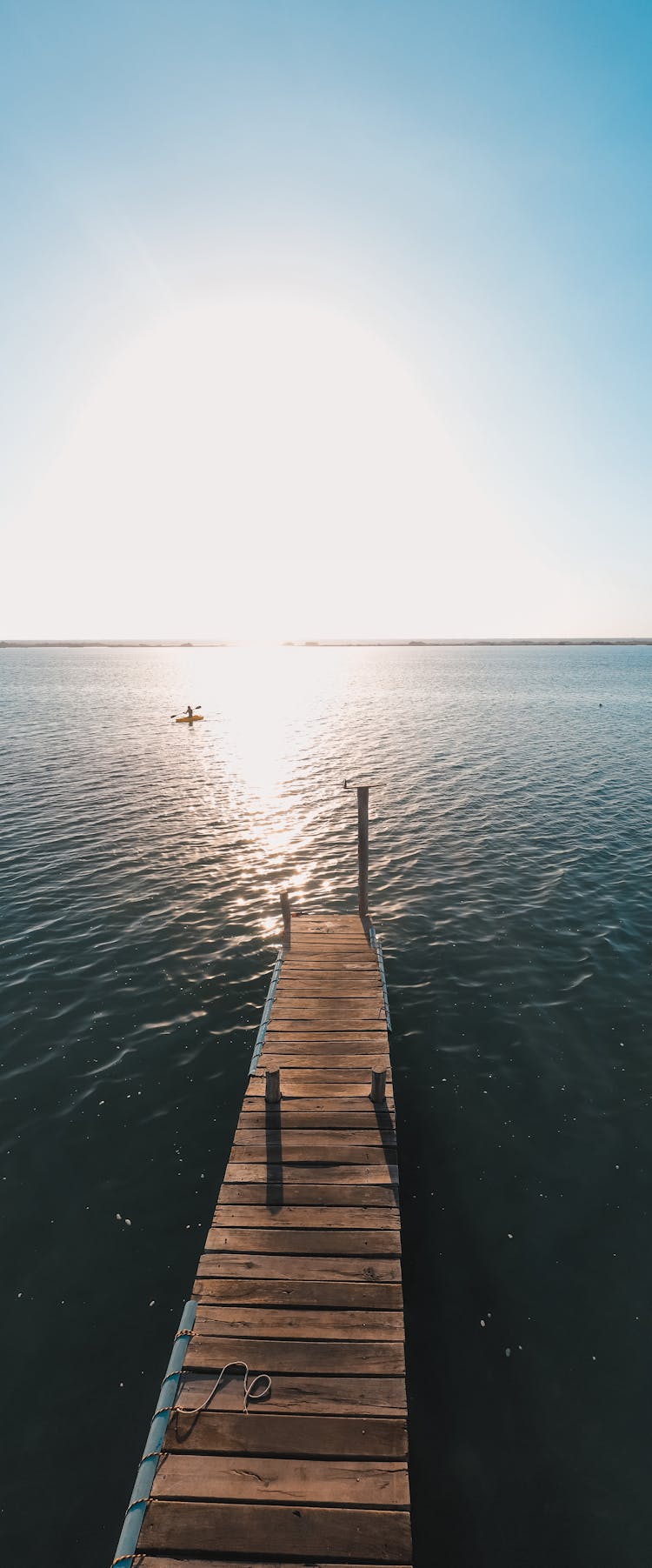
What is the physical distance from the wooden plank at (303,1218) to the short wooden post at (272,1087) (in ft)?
5.84

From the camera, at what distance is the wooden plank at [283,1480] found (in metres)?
5.45

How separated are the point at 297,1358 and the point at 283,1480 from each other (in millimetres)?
1007

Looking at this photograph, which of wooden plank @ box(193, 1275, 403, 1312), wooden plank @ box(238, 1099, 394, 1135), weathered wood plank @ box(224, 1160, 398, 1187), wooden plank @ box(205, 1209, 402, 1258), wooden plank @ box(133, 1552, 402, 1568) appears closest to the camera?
wooden plank @ box(133, 1552, 402, 1568)

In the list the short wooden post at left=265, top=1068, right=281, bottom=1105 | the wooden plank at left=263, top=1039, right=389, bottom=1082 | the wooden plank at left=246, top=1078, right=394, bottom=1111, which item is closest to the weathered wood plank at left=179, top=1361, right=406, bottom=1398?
the short wooden post at left=265, top=1068, right=281, bottom=1105

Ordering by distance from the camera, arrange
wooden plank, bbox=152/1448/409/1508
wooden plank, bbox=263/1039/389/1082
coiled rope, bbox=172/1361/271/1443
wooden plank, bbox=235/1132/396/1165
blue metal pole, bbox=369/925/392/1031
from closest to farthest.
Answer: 1. wooden plank, bbox=152/1448/409/1508
2. coiled rope, bbox=172/1361/271/1443
3. wooden plank, bbox=235/1132/396/1165
4. wooden plank, bbox=263/1039/389/1082
5. blue metal pole, bbox=369/925/392/1031

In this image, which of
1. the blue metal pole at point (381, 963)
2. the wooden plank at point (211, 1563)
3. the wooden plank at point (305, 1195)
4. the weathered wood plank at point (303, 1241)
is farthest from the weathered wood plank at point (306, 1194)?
the blue metal pole at point (381, 963)

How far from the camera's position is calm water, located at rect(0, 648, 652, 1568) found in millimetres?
6770

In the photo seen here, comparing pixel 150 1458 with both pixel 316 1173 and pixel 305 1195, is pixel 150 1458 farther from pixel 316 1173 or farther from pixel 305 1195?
pixel 316 1173

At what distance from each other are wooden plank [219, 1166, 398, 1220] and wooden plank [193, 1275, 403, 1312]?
106 cm

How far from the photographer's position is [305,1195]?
8.61 m

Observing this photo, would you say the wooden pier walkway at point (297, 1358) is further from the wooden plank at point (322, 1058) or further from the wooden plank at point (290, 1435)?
the wooden plank at point (322, 1058)

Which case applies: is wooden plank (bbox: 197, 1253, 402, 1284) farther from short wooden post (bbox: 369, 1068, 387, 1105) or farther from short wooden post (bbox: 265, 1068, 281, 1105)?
short wooden post (bbox: 369, 1068, 387, 1105)

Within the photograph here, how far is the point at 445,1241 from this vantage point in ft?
30.1

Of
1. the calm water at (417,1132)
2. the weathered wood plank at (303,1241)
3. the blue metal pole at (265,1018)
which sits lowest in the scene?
the calm water at (417,1132)
